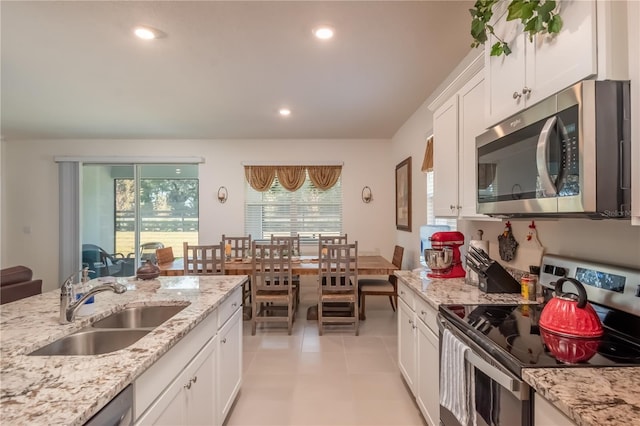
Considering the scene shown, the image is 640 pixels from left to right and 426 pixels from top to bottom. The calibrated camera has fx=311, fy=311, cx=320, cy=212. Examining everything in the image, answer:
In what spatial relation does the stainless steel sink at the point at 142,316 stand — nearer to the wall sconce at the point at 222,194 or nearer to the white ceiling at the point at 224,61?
the white ceiling at the point at 224,61

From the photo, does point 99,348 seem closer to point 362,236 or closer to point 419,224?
point 419,224

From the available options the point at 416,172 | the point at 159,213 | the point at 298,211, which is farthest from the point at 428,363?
the point at 159,213

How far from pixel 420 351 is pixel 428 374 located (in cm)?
16

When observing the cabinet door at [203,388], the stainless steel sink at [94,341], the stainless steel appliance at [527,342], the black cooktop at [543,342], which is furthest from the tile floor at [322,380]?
the black cooktop at [543,342]

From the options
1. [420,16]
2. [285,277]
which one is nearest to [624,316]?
[420,16]

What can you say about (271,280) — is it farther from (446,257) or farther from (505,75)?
(505,75)

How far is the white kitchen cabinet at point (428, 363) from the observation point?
171cm

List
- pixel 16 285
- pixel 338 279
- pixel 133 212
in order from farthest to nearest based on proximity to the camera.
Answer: pixel 133 212, pixel 338 279, pixel 16 285

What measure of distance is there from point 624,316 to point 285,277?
120 inches

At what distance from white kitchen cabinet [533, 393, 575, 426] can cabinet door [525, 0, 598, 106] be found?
3.35 ft

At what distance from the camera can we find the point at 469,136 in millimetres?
1969

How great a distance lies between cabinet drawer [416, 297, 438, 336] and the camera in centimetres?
172

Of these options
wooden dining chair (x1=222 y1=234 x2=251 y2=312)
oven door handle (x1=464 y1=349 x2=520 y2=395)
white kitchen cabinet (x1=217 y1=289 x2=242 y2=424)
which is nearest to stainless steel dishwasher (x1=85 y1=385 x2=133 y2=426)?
white kitchen cabinet (x1=217 y1=289 x2=242 y2=424)

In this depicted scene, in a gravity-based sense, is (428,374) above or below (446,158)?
below
